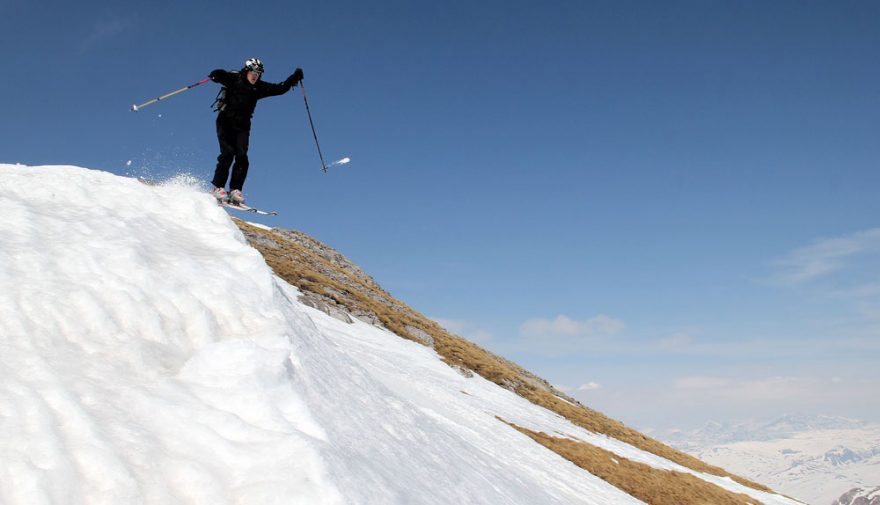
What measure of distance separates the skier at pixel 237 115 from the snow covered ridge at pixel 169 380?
20.9ft

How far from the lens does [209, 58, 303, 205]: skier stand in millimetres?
16859

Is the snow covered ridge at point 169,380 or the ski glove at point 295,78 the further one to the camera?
the ski glove at point 295,78

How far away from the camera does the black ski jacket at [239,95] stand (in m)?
16.8

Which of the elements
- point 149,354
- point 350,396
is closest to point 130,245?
point 149,354

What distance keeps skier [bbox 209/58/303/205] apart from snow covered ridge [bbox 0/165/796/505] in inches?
251

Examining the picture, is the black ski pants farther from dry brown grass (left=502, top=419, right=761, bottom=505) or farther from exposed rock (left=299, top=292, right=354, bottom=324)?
dry brown grass (left=502, top=419, right=761, bottom=505)

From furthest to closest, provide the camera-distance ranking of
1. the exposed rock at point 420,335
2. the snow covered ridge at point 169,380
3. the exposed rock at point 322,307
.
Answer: the exposed rock at point 420,335
the exposed rock at point 322,307
the snow covered ridge at point 169,380

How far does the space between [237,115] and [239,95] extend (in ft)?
1.91

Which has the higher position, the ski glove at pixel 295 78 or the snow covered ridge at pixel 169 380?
the ski glove at pixel 295 78

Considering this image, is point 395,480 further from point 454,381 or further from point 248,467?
point 454,381

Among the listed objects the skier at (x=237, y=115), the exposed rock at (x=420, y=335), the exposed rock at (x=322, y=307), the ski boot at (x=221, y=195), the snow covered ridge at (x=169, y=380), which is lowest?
the snow covered ridge at (x=169, y=380)

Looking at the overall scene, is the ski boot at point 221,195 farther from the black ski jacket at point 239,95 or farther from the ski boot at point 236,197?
the black ski jacket at point 239,95

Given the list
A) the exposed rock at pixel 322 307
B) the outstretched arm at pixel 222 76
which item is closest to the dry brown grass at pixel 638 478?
the exposed rock at pixel 322 307

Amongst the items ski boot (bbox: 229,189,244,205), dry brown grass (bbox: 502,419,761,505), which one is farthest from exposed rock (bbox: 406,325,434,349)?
ski boot (bbox: 229,189,244,205)
